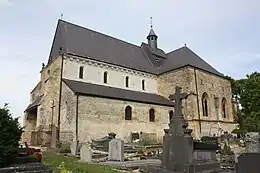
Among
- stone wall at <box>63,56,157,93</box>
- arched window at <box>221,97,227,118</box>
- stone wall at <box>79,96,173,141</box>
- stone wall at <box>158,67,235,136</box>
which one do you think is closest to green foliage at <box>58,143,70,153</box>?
stone wall at <box>79,96,173,141</box>

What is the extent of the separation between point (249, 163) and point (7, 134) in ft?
19.1

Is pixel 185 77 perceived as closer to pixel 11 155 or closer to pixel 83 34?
pixel 83 34

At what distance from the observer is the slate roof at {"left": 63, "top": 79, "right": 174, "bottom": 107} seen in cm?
2065

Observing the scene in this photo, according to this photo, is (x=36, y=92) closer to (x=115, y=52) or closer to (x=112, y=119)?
(x=115, y=52)

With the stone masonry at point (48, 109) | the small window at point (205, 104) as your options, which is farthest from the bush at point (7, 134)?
the small window at point (205, 104)

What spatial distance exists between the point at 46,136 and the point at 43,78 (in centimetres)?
754

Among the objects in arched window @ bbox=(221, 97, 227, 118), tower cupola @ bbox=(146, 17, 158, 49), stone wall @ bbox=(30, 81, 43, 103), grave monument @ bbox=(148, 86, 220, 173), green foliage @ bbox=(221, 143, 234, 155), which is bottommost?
green foliage @ bbox=(221, 143, 234, 155)

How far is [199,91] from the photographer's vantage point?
87.7 feet

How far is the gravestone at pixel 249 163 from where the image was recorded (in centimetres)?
465

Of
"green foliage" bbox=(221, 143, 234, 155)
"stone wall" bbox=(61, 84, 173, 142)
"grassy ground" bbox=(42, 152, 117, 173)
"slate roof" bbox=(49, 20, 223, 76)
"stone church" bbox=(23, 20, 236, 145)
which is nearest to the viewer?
"grassy ground" bbox=(42, 152, 117, 173)

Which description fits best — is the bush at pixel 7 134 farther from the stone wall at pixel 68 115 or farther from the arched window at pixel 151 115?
the arched window at pixel 151 115

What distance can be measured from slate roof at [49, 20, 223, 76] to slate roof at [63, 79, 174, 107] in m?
2.91

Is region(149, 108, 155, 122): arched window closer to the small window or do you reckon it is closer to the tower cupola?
the small window

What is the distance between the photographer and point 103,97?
2112 cm
